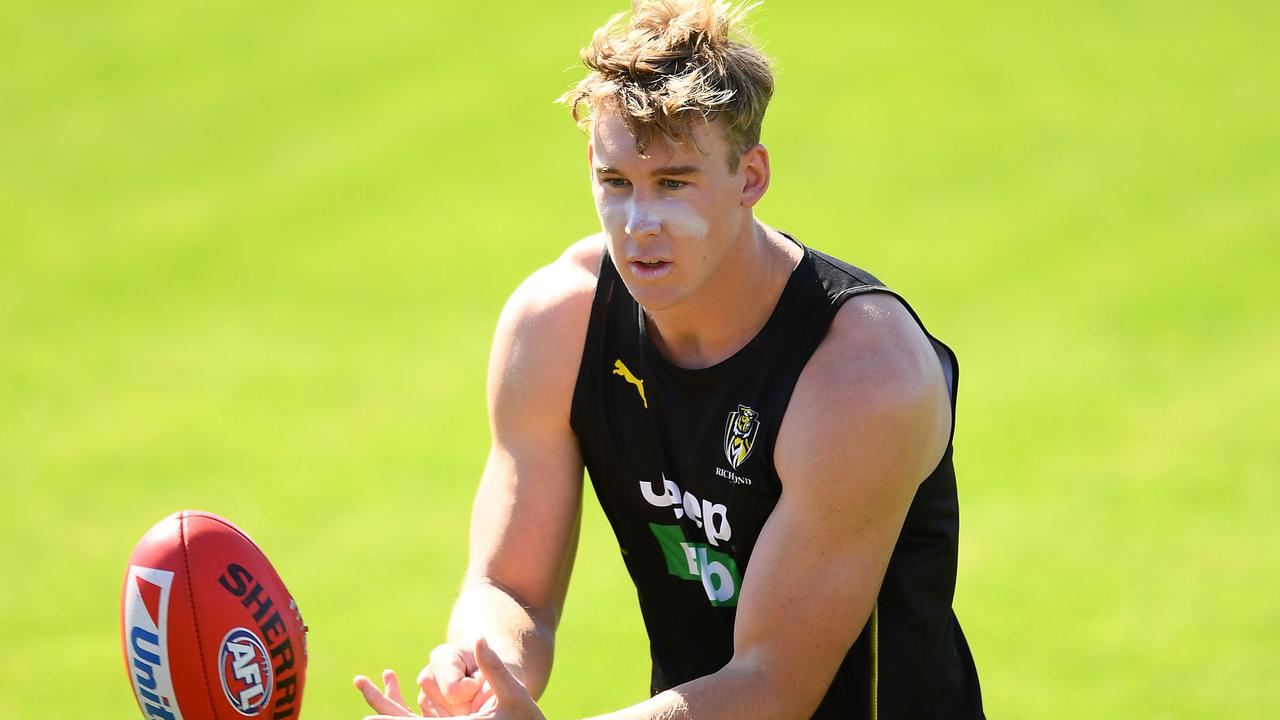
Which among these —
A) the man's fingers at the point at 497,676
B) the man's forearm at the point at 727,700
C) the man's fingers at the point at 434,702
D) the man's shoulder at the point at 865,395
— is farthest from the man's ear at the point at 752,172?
the man's fingers at the point at 434,702

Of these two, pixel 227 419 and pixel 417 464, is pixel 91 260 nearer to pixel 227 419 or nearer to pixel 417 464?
pixel 227 419

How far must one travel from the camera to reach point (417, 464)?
881 centimetres

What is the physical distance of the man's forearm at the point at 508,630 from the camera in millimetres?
3834

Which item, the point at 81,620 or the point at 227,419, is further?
the point at 227,419

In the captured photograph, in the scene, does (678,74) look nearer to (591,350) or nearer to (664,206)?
(664,206)

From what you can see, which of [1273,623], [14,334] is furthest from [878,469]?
[14,334]

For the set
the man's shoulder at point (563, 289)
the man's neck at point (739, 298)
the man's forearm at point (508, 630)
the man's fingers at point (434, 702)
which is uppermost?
the man's shoulder at point (563, 289)

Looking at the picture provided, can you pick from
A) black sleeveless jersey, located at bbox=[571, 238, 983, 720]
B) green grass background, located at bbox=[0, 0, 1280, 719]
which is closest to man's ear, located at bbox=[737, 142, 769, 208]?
black sleeveless jersey, located at bbox=[571, 238, 983, 720]

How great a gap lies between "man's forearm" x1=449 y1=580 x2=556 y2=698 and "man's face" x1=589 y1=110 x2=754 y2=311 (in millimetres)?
915

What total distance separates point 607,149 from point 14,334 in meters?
8.25

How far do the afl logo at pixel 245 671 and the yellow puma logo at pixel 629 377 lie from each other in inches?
43.3

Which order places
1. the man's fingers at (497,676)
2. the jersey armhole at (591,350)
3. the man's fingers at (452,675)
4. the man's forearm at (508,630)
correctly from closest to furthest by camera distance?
1. the man's fingers at (497,676)
2. the man's fingers at (452,675)
3. the man's forearm at (508,630)
4. the jersey armhole at (591,350)

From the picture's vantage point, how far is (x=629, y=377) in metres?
3.91

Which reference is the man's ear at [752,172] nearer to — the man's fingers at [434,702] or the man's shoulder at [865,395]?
the man's shoulder at [865,395]
